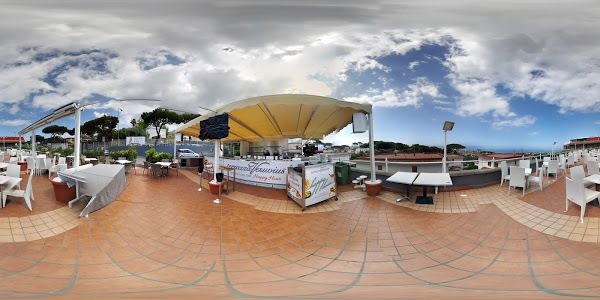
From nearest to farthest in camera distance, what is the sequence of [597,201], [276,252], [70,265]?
[70,265] → [276,252] → [597,201]

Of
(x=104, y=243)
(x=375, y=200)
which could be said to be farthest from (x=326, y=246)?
(x=104, y=243)

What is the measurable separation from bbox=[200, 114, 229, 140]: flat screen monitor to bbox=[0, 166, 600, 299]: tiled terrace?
1.99 m

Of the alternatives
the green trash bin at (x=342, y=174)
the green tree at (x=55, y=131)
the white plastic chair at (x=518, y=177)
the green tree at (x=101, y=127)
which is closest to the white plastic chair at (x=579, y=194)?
the white plastic chair at (x=518, y=177)

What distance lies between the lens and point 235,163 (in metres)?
9.60

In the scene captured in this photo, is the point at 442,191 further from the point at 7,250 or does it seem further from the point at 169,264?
the point at 7,250

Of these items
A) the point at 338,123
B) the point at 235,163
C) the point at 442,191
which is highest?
the point at 338,123

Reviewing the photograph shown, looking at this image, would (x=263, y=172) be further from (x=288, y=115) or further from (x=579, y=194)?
(x=579, y=194)

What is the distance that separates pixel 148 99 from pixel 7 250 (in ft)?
12.4

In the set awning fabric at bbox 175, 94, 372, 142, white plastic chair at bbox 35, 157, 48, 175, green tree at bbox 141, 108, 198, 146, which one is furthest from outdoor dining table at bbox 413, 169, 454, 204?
green tree at bbox 141, 108, 198, 146

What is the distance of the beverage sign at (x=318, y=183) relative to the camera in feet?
19.4

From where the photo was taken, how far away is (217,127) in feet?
23.0

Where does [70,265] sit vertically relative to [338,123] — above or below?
below

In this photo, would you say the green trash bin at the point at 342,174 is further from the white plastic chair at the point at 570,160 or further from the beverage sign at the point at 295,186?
the white plastic chair at the point at 570,160

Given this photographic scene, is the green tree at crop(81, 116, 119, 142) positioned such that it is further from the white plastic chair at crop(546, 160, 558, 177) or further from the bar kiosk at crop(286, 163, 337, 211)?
the white plastic chair at crop(546, 160, 558, 177)
